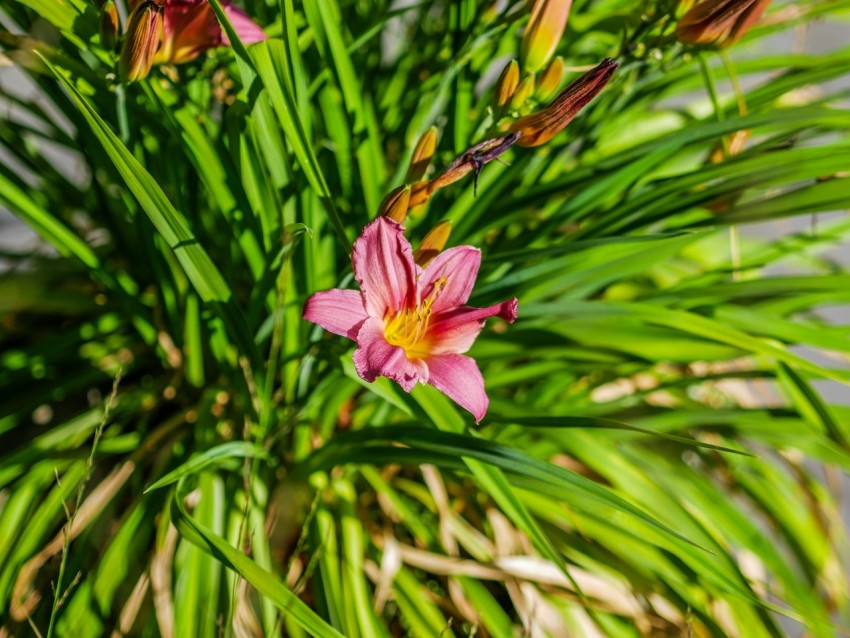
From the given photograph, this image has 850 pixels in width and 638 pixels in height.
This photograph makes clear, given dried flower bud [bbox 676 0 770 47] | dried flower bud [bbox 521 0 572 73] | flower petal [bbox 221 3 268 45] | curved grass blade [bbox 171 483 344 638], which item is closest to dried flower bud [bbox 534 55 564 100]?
dried flower bud [bbox 521 0 572 73]

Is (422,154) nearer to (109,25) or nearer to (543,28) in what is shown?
(543,28)

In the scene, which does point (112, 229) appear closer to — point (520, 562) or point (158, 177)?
point (158, 177)

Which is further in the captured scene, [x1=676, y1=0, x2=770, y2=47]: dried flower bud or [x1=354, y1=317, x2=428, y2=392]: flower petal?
[x1=676, y1=0, x2=770, y2=47]: dried flower bud

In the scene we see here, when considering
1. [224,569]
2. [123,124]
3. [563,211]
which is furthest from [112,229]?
[563,211]

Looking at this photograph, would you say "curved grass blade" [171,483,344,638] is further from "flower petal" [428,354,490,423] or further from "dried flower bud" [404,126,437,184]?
"dried flower bud" [404,126,437,184]

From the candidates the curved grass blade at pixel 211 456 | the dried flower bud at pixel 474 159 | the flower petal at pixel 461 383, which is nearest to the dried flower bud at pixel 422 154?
the dried flower bud at pixel 474 159

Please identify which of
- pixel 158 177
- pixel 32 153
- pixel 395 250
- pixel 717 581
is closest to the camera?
pixel 395 250
